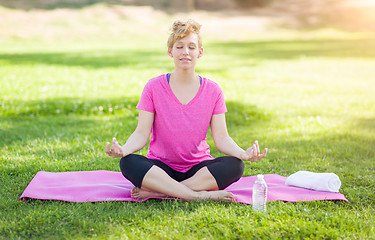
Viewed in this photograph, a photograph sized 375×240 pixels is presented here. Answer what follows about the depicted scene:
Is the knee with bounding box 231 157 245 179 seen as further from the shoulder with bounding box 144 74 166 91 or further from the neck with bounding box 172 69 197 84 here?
the shoulder with bounding box 144 74 166 91

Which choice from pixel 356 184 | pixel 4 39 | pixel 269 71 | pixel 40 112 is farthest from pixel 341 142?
pixel 4 39

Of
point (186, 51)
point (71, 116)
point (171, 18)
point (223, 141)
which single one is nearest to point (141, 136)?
point (223, 141)

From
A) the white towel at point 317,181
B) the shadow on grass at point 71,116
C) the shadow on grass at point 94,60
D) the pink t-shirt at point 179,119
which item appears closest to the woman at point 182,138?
the pink t-shirt at point 179,119

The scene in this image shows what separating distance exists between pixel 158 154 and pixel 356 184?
2013mm

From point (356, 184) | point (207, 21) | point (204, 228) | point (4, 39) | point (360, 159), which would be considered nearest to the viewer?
point (204, 228)

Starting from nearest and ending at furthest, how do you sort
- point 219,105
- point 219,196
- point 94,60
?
point 219,196
point 219,105
point 94,60

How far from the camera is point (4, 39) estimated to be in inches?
879

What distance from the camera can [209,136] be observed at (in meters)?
6.52

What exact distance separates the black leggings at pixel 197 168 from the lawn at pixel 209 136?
0.23 metres

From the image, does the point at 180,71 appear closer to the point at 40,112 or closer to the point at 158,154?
the point at 158,154

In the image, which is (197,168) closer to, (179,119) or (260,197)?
(179,119)

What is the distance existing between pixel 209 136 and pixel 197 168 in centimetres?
248

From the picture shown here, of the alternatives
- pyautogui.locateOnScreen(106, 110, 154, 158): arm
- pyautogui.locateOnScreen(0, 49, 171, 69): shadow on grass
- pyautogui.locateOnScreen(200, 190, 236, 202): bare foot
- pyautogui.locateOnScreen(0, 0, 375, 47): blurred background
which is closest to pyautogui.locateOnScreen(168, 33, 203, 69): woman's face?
pyautogui.locateOnScreen(106, 110, 154, 158): arm

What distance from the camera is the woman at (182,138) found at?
386 cm
